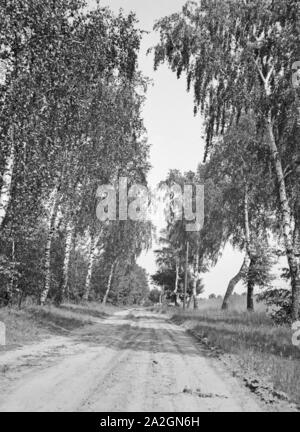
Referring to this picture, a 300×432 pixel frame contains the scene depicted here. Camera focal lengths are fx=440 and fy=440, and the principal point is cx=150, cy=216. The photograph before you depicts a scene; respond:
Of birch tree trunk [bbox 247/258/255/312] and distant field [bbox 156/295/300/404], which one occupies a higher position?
birch tree trunk [bbox 247/258/255/312]

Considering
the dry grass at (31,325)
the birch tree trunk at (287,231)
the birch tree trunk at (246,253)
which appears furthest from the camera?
the birch tree trunk at (246,253)

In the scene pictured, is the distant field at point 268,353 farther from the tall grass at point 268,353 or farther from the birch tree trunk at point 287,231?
the birch tree trunk at point 287,231

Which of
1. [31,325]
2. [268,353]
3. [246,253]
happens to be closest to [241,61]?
[268,353]

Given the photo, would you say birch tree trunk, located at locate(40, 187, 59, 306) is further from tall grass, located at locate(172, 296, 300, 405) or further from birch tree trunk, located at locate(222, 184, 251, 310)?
birch tree trunk, located at locate(222, 184, 251, 310)

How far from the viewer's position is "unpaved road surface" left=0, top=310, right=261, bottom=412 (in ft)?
18.8

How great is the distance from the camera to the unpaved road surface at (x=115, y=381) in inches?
225

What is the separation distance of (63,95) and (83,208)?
1246 cm

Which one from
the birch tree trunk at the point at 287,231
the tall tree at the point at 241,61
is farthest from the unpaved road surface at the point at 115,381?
the tall tree at the point at 241,61

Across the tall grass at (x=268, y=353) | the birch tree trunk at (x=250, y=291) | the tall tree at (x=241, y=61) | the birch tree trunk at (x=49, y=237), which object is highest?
the tall tree at (x=241, y=61)

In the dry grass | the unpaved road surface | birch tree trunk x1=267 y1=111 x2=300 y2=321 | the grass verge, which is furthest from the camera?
birch tree trunk x1=267 y1=111 x2=300 y2=321

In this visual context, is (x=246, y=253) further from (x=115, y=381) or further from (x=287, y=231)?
(x=115, y=381)

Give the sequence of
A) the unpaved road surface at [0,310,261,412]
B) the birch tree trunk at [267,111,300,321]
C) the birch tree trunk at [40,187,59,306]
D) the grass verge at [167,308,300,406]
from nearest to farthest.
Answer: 1. the unpaved road surface at [0,310,261,412]
2. the grass verge at [167,308,300,406]
3. the birch tree trunk at [267,111,300,321]
4. the birch tree trunk at [40,187,59,306]

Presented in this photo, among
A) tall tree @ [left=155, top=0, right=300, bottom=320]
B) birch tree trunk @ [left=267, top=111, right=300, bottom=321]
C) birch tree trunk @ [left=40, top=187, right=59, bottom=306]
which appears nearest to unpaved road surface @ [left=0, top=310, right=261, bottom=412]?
birch tree trunk @ [left=267, top=111, right=300, bottom=321]
